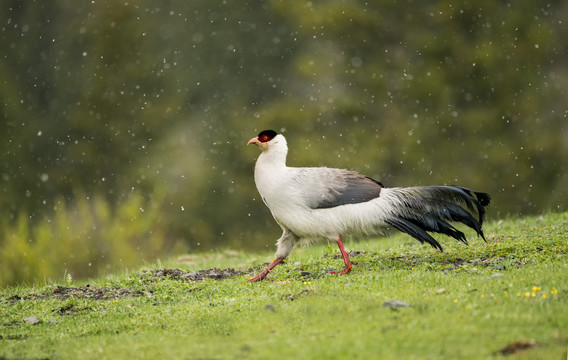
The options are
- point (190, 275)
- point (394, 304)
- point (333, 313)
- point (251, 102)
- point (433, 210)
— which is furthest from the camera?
point (251, 102)

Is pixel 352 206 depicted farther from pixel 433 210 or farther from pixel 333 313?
pixel 333 313

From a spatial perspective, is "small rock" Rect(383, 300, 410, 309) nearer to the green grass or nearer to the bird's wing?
the green grass

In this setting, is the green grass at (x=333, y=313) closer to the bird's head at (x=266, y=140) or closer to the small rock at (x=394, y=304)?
the small rock at (x=394, y=304)

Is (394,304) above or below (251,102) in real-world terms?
below

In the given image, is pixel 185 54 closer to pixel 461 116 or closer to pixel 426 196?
pixel 461 116

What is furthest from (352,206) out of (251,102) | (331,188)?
(251,102)

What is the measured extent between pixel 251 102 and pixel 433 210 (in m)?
15.1

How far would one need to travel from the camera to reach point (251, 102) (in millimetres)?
23406

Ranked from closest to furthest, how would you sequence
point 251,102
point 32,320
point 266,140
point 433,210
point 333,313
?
point 333,313 < point 32,320 < point 433,210 < point 266,140 < point 251,102

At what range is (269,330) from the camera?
21.4 ft

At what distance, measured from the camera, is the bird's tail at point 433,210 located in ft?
29.4

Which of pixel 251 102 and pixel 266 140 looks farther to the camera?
pixel 251 102

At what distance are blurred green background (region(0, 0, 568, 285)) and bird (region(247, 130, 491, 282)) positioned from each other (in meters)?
9.53

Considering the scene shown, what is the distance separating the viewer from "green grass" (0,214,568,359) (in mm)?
5680
